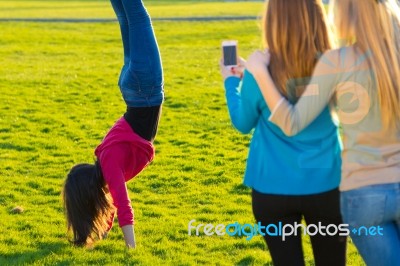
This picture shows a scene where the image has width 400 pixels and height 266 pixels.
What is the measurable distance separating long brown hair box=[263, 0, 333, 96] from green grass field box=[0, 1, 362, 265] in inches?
102

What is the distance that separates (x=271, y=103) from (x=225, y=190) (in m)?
4.59

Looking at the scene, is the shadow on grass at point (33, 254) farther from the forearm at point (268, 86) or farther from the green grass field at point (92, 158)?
the forearm at point (268, 86)

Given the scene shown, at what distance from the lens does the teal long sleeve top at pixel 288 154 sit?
3.96 m

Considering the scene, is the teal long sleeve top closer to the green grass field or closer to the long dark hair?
the green grass field

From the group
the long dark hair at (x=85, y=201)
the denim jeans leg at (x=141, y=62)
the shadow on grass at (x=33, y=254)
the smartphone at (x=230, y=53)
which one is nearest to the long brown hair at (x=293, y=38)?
the smartphone at (x=230, y=53)

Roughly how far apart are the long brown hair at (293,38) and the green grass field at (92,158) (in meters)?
2.60

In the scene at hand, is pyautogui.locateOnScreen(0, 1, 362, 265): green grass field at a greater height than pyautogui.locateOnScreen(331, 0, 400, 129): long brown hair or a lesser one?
lesser

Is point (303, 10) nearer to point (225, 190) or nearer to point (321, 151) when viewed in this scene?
point (321, 151)

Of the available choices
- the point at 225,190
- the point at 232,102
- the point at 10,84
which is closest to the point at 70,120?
the point at 10,84

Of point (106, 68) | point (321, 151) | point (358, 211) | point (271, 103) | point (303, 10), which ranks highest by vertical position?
point (303, 10)

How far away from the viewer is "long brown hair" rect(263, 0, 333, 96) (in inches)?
154

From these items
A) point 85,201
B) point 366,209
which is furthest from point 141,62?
point 366,209

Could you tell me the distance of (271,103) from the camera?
3.91 m

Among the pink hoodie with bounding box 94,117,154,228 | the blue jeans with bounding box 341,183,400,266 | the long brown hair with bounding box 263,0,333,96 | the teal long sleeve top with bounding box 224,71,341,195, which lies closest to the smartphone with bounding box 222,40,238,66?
the teal long sleeve top with bounding box 224,71,341,195
